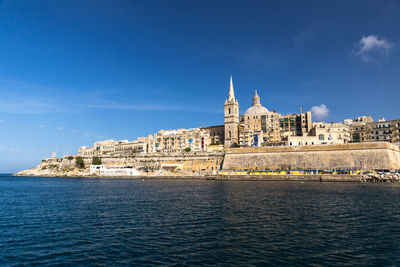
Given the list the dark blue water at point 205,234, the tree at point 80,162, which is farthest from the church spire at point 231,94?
the dark blue water at point 205,234

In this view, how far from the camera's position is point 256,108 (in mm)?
A: 94750

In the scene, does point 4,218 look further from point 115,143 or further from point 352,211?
point 115,143

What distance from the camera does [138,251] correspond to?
42.8 feet

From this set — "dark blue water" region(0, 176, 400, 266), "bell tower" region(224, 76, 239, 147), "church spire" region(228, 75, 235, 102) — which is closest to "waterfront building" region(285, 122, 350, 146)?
"bell tower" region(224, 76, 239, 147)

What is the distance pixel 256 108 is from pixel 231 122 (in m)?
11.5

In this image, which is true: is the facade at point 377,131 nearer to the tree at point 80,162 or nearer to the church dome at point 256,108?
the church dome at point 256,108

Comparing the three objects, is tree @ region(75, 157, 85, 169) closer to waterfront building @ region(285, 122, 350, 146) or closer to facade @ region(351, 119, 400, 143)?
waterfront building @ region(285, 122, 350, 146)

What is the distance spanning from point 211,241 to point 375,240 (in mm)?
8112

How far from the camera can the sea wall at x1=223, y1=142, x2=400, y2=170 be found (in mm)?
53806

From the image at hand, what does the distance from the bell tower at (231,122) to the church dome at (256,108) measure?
211 inches

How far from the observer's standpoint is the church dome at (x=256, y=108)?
92688mm

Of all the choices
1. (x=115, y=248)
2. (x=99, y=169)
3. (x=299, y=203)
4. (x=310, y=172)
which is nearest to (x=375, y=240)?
(x=299, y=203)

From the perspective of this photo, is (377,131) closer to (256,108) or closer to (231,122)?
(256,108)

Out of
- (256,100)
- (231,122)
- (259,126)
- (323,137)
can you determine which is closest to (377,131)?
(323,137)
